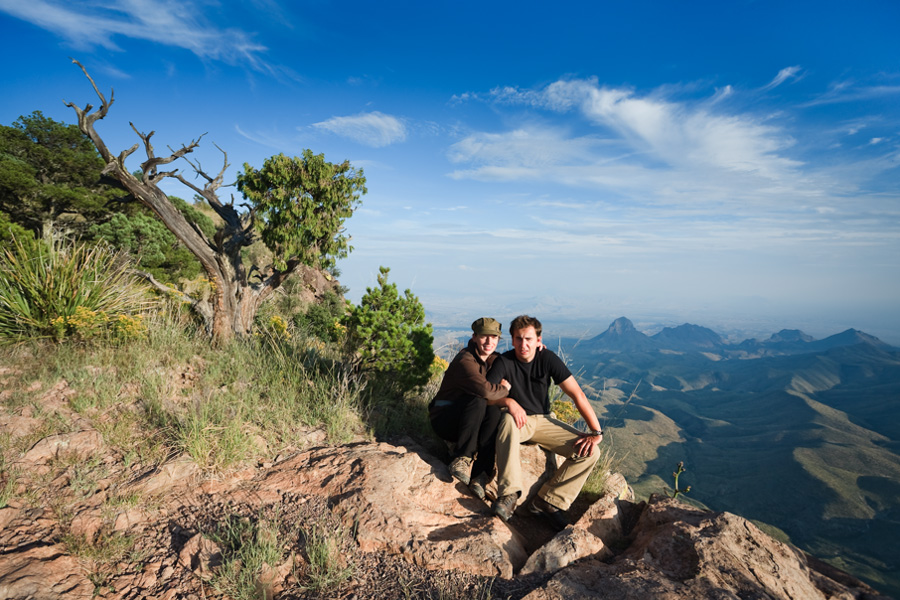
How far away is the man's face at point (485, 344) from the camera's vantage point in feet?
13.7

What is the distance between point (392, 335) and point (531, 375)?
2.01 meters

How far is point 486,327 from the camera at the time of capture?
4.14 meters

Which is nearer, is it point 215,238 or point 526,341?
point 526,341

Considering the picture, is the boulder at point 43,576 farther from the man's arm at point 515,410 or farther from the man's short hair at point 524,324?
the man's short hair at point 524,324

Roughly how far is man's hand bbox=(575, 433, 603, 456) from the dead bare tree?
6.04 metres

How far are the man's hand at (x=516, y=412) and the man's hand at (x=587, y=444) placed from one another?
0.57 meters

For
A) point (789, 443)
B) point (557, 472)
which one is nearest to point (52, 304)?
point (557, 472)

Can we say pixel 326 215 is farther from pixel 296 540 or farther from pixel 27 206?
pixel 27 206

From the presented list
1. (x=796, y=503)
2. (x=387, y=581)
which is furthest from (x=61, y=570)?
(x=796, y=503)

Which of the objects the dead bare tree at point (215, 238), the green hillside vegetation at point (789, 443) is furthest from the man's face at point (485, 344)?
the green hillside vegetation at point (789, 443)

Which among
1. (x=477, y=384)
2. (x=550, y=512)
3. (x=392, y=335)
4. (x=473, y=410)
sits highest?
(x=392, y=335)

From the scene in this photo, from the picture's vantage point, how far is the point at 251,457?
365cm

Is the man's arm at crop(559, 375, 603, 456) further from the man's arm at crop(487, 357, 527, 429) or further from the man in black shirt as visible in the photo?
the man's arm at crop(487, 357, 527, 429)

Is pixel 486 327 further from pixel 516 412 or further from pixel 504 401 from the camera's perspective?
pixel 516 412
